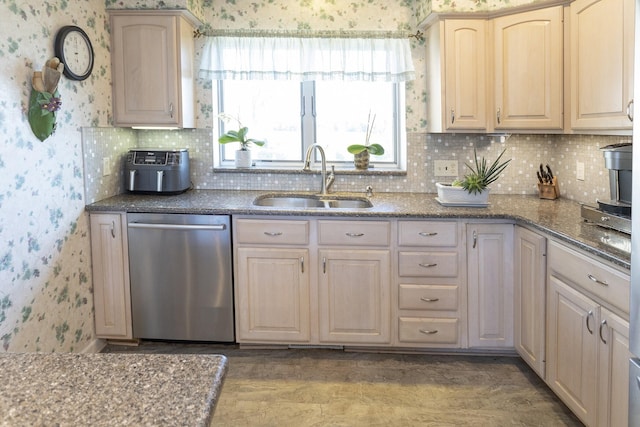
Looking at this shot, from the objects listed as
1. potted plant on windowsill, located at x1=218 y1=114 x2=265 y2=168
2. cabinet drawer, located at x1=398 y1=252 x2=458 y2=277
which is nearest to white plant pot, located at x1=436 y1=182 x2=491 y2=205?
cabinet drawer, located at x1=398 y1=252 x2=458 y2=277

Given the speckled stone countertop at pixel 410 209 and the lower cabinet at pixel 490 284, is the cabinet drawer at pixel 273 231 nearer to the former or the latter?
the speckled stone countertop at pixel 410 209

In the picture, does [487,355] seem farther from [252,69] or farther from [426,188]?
[252,69]

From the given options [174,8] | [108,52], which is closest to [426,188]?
[174,8]

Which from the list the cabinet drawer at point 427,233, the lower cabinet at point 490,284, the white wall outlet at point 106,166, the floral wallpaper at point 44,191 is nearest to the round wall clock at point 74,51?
the floral wallpaper at point 44,191

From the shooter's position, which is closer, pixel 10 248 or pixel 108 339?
pixel 10 248

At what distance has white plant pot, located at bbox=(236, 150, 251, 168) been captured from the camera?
383cm

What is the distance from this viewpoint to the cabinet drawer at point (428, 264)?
3076 mm

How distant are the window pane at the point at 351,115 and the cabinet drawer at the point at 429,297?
1.15 m

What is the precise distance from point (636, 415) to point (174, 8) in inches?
121

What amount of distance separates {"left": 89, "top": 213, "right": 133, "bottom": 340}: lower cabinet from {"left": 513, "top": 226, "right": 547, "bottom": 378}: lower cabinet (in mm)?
2169

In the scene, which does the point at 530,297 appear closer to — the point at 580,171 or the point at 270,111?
the point at 580,171

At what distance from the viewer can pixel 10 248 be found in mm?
2469

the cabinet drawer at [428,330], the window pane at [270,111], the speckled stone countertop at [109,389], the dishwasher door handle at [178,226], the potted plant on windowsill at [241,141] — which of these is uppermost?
the window pane at [270,111]

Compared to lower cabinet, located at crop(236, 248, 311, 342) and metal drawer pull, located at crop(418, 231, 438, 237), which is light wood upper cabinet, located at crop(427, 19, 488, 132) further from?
lower cabinet, located at crop(236, 248, 311, 342)
